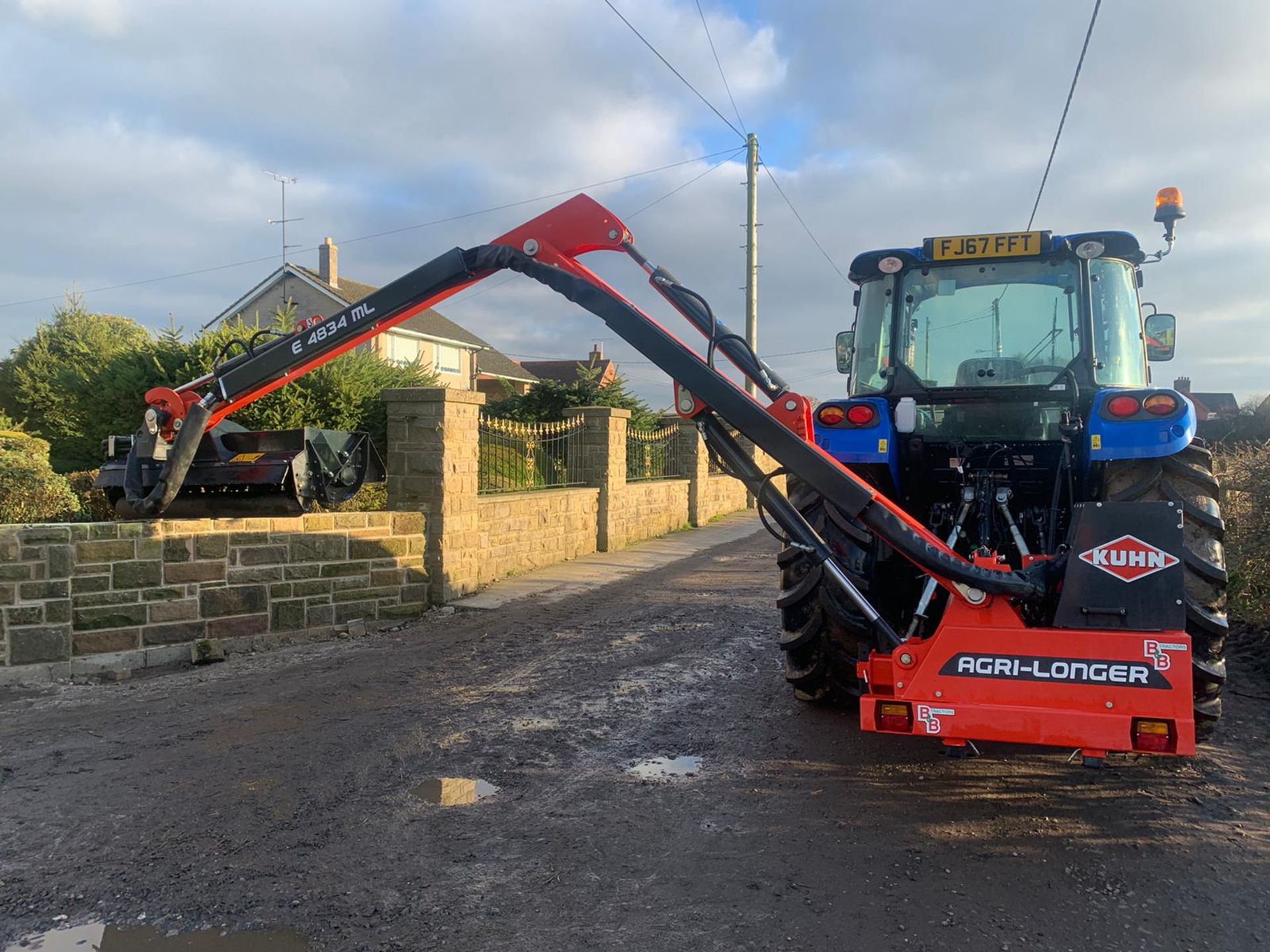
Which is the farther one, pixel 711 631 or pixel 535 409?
pixel 535 409

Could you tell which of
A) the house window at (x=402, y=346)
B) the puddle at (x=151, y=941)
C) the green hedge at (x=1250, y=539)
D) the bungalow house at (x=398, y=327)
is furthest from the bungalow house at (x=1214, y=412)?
the house window at (x=402, y=346)

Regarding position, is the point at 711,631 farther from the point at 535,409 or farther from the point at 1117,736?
the point at 535,409

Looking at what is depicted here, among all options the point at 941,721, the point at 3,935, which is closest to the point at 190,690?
the point at 3,935

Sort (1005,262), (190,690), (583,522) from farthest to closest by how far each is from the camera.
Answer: (583,522)
(190,690)
(1005,262)

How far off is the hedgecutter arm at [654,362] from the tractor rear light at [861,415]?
2.12 ft

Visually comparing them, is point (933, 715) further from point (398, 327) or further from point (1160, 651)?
point (398, 327)

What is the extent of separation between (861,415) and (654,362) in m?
1.26

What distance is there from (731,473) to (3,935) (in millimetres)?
3405

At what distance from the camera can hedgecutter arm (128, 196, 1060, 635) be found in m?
3.94

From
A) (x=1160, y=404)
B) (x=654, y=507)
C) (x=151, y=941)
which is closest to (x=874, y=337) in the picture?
(x=1160, y=404)

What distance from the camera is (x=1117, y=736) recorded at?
337 centimetres

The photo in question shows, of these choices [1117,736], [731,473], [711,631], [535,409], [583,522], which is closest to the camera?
[1117,736]

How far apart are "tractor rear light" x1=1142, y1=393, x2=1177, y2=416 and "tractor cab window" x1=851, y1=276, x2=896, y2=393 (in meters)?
1.51

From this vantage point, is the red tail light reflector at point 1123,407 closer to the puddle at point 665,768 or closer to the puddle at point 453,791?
the puddle at point 665,768
